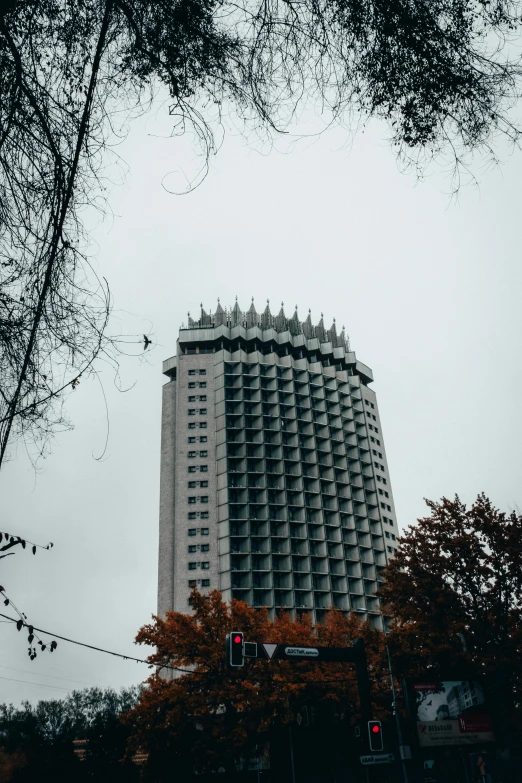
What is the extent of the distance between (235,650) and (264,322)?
8080 centimetres

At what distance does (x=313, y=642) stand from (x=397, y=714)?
10543 mm

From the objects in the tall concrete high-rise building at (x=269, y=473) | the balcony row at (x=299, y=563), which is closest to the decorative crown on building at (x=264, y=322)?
the tall concrete high-rise building at (x=269, y=473)

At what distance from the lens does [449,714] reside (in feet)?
73.7

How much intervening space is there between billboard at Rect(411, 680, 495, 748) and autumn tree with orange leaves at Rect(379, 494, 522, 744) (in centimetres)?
59

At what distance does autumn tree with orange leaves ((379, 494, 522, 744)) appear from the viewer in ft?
74.2

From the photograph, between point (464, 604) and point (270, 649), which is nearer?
point (270, 649)

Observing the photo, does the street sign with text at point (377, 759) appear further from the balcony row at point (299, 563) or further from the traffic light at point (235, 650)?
the balcony row at point (299, 563)

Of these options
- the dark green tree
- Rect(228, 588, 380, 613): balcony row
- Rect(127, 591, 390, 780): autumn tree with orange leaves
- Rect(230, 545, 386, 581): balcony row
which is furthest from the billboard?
Rect(230, 545, 386, 581): balcony row

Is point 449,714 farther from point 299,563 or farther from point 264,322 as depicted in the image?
point 264,322

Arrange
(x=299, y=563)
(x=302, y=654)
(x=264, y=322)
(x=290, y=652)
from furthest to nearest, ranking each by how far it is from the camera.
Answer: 1. (x=264, y=322)
2. (x=299, y=563)
3. (x=302, y=654)
4. (x=290, y=652)

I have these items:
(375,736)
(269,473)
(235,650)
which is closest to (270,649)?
(235,650)

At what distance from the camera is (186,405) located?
81438 mm

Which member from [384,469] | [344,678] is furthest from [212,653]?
[384,469]

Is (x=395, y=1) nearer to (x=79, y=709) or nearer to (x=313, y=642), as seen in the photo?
(x=313, y=642)
